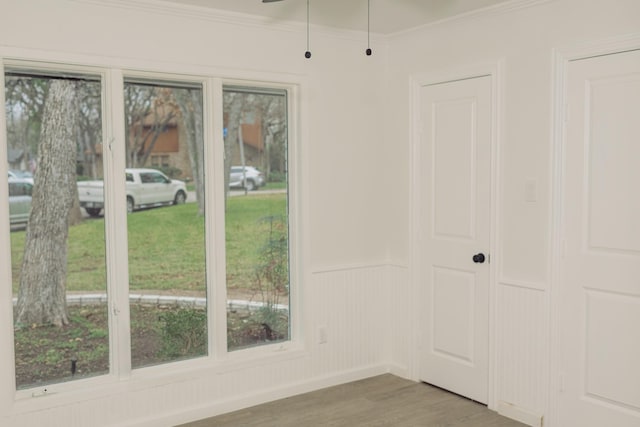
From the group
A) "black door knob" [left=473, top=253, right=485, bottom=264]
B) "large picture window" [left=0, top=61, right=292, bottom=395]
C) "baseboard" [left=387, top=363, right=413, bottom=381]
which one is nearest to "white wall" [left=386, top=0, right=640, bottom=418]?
"black door knob" [left=473, top=253, right=485, bottom=264]

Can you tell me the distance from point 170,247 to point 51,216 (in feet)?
2.39

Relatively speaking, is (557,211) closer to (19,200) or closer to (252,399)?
(252,399)

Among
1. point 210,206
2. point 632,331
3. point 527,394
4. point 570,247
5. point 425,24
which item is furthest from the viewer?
point 425,24

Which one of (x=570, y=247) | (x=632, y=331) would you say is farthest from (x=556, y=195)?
(x=632, y=331)

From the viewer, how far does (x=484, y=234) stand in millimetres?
3867

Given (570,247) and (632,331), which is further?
Result: (570,247)

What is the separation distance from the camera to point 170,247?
12.4 feet

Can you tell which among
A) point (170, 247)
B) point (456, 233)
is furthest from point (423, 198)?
point (170, 247)

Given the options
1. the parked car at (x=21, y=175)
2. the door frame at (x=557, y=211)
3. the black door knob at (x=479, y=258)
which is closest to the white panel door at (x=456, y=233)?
the black door knob at (x=479, y=258)

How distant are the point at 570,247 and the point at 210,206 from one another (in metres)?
2.22

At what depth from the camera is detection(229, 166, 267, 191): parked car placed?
158 inches

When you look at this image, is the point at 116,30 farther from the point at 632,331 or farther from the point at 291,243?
the point at 632,331

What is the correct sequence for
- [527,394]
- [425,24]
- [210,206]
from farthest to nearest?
1. [425,24]
2. [210,206]
3. [527,394]

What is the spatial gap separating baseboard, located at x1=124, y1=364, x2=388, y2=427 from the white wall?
1.09 metres
